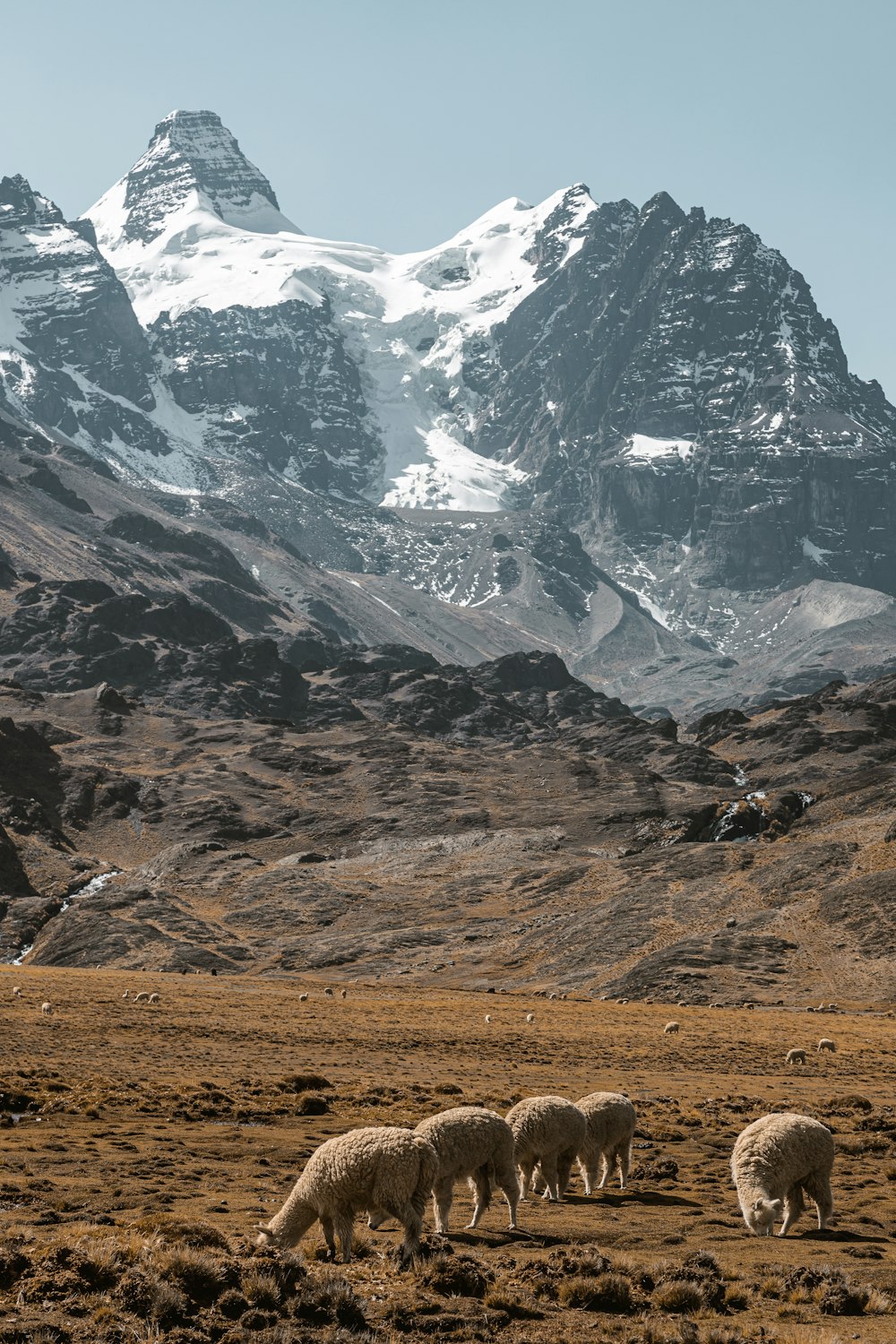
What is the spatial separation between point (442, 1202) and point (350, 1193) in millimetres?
2962

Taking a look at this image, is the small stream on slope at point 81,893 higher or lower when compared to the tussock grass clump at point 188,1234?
higher

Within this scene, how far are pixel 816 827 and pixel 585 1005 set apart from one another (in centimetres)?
9791

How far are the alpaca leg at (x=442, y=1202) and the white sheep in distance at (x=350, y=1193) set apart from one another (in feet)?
6.96

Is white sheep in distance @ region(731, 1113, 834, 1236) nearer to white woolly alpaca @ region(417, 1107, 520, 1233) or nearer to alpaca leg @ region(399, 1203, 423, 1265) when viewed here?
white woolly alpaca @ region(417, 1107, 520, 1233)

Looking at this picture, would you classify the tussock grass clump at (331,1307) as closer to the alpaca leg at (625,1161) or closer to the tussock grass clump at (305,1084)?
the alpaca leg at (625,1161)

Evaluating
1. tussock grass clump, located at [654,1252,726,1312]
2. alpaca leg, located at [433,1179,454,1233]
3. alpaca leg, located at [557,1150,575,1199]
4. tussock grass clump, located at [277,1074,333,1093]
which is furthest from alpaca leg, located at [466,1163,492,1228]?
tussock grass clump, located at [277,1074,333,1093]

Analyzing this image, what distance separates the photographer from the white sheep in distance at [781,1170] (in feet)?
86.0

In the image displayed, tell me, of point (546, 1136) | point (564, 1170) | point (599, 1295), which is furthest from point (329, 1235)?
point (564, 1170)

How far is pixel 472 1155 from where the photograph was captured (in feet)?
83.7

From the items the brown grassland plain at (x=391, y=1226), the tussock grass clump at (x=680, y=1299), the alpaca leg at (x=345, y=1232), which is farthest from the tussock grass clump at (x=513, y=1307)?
the alpaca leg at (x=345, y=1232)

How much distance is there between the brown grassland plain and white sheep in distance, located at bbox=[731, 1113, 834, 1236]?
485mm

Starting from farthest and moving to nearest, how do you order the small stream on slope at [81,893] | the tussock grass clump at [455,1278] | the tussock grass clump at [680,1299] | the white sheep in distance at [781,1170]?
the small stream on slope at [81,893] → the white sheep in distance at [781,1170] → the tussock grass clump at [455,1278] → the tussock grass clump at [680,1299]

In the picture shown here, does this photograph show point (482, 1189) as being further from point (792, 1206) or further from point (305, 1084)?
point (305, 1084)

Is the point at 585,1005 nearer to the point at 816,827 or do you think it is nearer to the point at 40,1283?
the point at 40,1283
